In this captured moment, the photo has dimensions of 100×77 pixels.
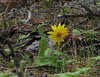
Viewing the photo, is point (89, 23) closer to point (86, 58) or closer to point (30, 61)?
point (86, 58)

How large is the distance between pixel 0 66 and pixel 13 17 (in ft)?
6.16

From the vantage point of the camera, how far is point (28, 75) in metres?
1.50

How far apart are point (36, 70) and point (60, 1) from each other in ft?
9.83

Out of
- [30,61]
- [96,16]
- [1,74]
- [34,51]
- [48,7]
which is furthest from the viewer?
[48,7]

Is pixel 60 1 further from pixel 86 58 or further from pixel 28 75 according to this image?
pixel 28 75

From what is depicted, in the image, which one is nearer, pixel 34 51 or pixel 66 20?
pixel 34 51

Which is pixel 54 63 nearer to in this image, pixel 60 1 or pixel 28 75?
pixel 28 75

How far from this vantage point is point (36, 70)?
1.64 metres

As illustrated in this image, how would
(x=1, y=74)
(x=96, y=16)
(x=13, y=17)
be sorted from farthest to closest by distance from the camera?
1. (x=13, y=17)
2. (x=96, y=16)
3. (x=1, y=74)

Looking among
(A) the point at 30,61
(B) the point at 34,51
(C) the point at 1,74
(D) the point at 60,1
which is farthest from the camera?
(D) the point at 60,1

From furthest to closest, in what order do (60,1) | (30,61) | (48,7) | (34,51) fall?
(60,1) → (48,7) → (34,51) → (30,61)

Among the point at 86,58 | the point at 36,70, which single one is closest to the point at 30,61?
the point at 36,70

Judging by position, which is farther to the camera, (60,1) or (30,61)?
(60,1)

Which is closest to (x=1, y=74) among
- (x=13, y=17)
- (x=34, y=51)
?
(x=34, y=51)
